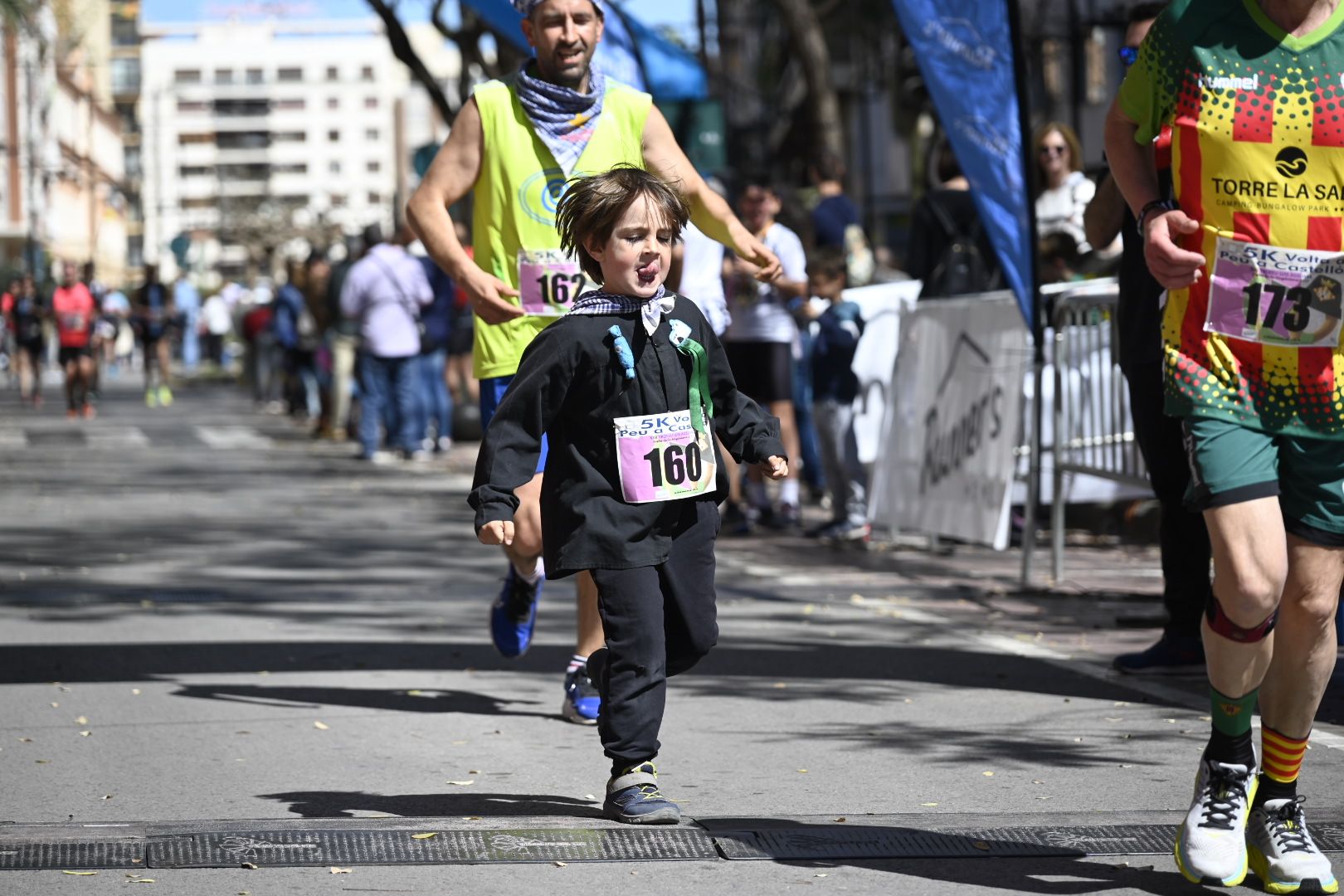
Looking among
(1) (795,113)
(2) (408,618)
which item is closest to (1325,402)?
(2) (408,618)

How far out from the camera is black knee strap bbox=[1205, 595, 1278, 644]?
4.11m

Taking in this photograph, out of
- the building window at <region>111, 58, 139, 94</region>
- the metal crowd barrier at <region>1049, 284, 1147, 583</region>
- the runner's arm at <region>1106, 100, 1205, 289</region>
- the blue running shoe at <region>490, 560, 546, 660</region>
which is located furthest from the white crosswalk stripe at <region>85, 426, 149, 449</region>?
the building window at <region>111, 58, 139, 94</region>

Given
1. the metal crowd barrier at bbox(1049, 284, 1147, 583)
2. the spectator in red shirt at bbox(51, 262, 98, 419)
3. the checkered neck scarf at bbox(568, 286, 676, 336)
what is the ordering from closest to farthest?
the checkered neck scarf at bbox(568, 286, 676, 336), the metal crowd barrier at bbox(1049, 284, 1147, 583), the spectator in red shirt at bbox(51, 262, 98, 419)

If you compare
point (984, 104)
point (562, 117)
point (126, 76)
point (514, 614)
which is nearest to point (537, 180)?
point (562, 117)

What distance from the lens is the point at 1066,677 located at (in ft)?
22.2

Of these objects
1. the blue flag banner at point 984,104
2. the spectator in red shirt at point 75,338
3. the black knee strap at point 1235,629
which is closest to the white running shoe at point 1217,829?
the black knee strap at point 1235,629

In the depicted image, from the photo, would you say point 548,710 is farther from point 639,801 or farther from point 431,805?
point 639,801

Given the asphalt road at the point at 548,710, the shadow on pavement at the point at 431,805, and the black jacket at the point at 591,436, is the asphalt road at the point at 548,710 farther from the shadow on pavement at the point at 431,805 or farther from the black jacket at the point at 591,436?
the black jacket at the point at 591,436

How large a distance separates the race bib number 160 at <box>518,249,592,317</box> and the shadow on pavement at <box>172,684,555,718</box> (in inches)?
47.8

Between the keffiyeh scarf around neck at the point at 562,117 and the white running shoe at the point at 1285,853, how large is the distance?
2909 mm

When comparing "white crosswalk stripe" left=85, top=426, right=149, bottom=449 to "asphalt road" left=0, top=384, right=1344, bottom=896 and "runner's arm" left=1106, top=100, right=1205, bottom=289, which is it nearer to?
"asphalt road" left=0, top=384, right=1344, bottom=896

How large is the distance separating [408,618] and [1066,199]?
4332 millimetres

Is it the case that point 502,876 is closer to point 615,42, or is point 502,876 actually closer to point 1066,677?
point 1066,677

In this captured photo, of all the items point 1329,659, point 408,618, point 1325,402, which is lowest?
point 408,618
